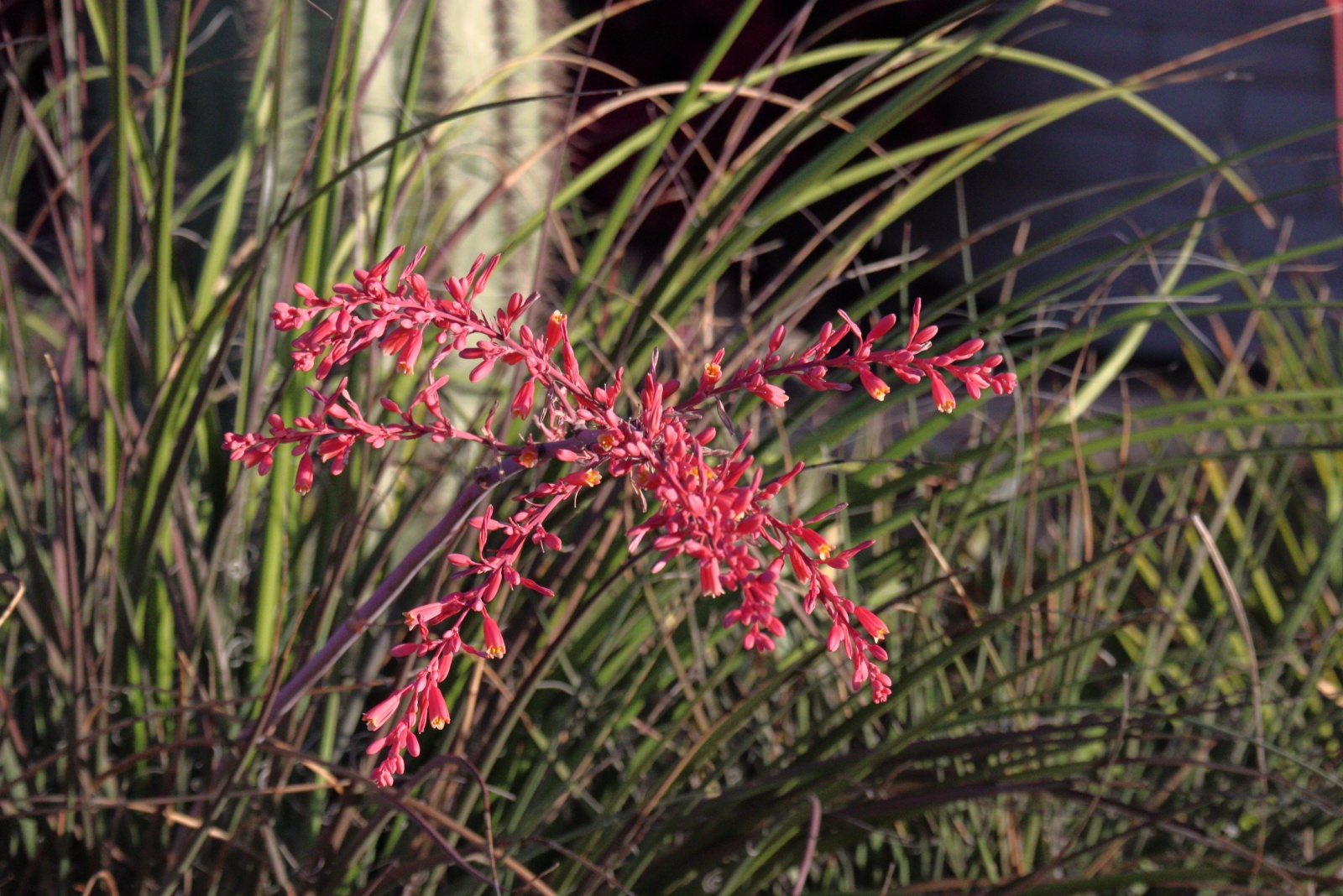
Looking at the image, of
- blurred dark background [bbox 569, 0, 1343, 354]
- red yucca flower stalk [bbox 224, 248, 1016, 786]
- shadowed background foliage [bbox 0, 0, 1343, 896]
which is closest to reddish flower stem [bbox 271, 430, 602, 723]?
red yucca flower stalk [bbox 224, 248, 1016, 786]

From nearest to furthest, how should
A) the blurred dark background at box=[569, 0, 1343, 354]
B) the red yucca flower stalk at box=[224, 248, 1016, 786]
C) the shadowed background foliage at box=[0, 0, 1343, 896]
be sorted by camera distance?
the red yucca flower stalk at box=[224, 248, 1016, 786]
the shadowed background foliage at box=[0, 0, 1343, 896]
the blurred dark background at box=[569, 0, 1343, 354]

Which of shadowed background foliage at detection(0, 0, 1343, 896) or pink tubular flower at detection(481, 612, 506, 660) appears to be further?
shadowed background foliage at detection(0, 0, 1343, 896)

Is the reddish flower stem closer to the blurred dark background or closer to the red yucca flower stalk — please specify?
the red yucca flower stalk

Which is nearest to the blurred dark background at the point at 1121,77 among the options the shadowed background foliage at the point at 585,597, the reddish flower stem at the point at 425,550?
the shadowed background foliage at the point at 585,597

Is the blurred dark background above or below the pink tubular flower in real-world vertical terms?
above

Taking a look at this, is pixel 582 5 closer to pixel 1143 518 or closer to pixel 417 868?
pixel 1143 518

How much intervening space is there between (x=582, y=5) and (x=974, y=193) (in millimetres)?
1469

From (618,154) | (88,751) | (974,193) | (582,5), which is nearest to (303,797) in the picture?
(88,751)

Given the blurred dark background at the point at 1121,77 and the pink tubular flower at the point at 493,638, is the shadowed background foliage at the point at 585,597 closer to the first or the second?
the pink tubular flower at the point at 493,638

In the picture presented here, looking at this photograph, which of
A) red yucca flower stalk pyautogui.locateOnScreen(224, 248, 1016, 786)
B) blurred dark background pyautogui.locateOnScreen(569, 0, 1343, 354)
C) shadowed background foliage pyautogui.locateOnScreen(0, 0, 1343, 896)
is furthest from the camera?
blurred dark background pyautogui.locateOnScreen(569, 0, 1343, 354)

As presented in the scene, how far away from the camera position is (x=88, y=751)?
2.70ft

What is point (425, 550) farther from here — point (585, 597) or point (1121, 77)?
point (1121, 77)

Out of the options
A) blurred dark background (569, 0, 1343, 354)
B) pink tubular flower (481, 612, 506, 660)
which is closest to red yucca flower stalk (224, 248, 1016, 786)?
pink tubular flower (481, 612, 506, 660)

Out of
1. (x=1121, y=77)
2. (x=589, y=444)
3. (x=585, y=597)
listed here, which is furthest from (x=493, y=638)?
(x=1121, y=77)
